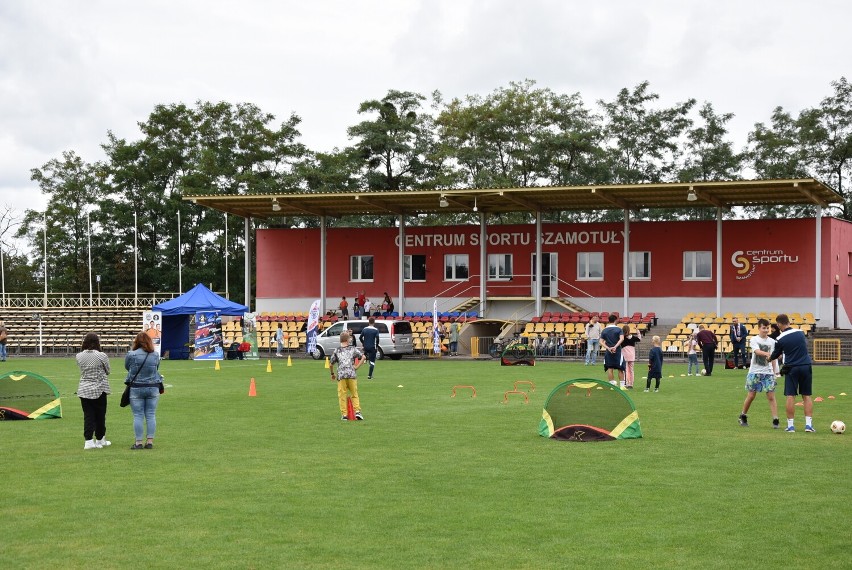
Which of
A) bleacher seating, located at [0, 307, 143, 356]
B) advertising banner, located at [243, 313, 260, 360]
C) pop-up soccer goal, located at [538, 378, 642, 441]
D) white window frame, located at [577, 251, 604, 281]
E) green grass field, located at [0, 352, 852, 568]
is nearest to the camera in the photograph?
green grass field, located at [0, 352, 852, 568]

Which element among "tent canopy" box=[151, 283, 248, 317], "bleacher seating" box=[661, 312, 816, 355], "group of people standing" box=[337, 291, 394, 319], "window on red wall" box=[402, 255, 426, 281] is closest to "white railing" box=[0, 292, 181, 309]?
"group of people standing" box=[337, 291, 394, 319]

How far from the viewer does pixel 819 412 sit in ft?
63.4

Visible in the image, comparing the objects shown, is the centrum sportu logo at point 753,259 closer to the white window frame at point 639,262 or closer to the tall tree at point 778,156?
the white window frame at point 639,262

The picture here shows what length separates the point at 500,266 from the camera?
174 feet

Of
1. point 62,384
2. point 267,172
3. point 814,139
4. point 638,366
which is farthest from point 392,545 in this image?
point 267,172

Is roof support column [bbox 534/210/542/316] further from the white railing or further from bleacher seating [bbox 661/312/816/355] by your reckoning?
the white railing

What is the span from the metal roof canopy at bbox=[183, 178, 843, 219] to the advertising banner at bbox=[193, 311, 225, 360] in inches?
278

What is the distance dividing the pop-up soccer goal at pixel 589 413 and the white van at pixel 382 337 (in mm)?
27820

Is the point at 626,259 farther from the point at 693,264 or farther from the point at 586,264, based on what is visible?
the point at 586,264

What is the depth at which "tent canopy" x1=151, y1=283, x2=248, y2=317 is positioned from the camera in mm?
41719

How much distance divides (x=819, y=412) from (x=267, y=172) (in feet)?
188

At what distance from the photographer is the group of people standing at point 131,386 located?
1398cm

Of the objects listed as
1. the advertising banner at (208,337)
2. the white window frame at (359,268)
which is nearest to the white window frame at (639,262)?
the white window frame at (359,268)

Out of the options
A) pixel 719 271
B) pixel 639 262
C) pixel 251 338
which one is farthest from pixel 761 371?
pixel 639 262
